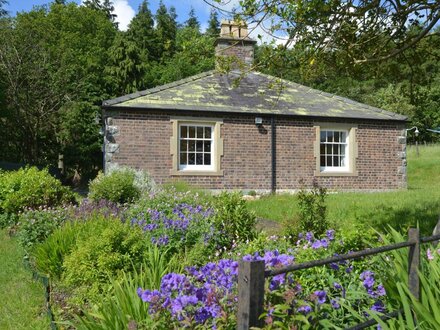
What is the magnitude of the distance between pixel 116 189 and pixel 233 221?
19.1 feet

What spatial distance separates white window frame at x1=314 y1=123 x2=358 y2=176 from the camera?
16547 millimetres

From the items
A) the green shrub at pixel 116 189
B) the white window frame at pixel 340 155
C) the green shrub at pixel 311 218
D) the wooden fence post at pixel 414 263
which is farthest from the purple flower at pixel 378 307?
the white window frame at pixel 340 155

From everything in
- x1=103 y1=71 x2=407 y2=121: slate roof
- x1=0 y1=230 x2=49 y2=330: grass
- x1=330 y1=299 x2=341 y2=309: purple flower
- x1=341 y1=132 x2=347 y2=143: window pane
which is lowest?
x1=0 y1=230 x2=49 y2=330: grass

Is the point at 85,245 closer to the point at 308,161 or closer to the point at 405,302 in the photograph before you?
the point at 405,302

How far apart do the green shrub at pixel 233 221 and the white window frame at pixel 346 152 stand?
10.2 m

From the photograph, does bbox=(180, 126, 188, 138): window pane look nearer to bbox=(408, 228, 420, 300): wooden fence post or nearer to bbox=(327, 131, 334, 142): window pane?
bbox=(327, 131, 334, 142): window pane

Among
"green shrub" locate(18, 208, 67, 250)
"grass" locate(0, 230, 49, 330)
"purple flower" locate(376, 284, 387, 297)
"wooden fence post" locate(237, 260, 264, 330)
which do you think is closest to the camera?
"wooden fence post" locate(237, 260, 264, 330)

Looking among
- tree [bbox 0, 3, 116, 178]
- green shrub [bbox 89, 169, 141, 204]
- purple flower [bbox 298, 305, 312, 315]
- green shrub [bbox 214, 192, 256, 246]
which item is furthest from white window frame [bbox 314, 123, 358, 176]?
purple flower [bbox 298, 305, 312, 315]

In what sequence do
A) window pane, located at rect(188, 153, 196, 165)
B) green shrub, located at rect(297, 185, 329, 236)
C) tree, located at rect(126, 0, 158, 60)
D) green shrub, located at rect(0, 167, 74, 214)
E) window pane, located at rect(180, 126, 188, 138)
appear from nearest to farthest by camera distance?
1. green shrub, located at rect(297, 185, 329, 236)
2. green shrub, located at rect(0, 167, 74, 214)
3. window pane, located at rect(180, 126, 188, 138)
4. window pane, located at rect(188, 153, 196, 165)
5. tree, located at rect(126, 0, 158, 60)

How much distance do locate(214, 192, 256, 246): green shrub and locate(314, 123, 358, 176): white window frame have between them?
10239 millimetres

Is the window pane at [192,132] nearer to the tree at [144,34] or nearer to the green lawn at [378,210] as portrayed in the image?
the green lawn at [378,210]

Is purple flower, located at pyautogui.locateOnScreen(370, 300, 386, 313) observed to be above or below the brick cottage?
below

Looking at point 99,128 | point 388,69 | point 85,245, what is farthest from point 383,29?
point 99,128

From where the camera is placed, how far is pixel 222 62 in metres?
7.21
